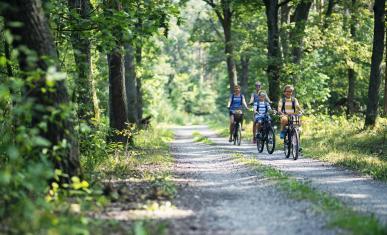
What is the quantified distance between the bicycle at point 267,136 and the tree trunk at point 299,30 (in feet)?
30.0

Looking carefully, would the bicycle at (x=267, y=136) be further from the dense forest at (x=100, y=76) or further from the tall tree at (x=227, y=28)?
the tall tree at (x=227, y=28)

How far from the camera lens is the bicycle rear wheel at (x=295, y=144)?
14148mm

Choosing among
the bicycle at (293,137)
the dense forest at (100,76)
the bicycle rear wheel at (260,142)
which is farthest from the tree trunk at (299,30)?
the bicycle at (293,137)

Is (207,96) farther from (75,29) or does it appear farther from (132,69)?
(75,29)

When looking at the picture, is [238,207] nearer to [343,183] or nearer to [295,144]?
[343,183]

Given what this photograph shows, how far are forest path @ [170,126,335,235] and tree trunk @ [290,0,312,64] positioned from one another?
14711 mm

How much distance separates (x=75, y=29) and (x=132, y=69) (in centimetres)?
1012

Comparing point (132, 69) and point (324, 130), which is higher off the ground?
point (132, 69)

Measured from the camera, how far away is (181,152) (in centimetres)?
1756

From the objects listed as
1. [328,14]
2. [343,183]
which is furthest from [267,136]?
[328,14]

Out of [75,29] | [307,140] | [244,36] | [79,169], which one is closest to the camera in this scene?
[79,169]

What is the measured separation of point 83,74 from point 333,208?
6.63 m

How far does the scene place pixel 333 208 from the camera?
736 centimetres

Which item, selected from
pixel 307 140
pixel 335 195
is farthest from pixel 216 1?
pixel 335 195
